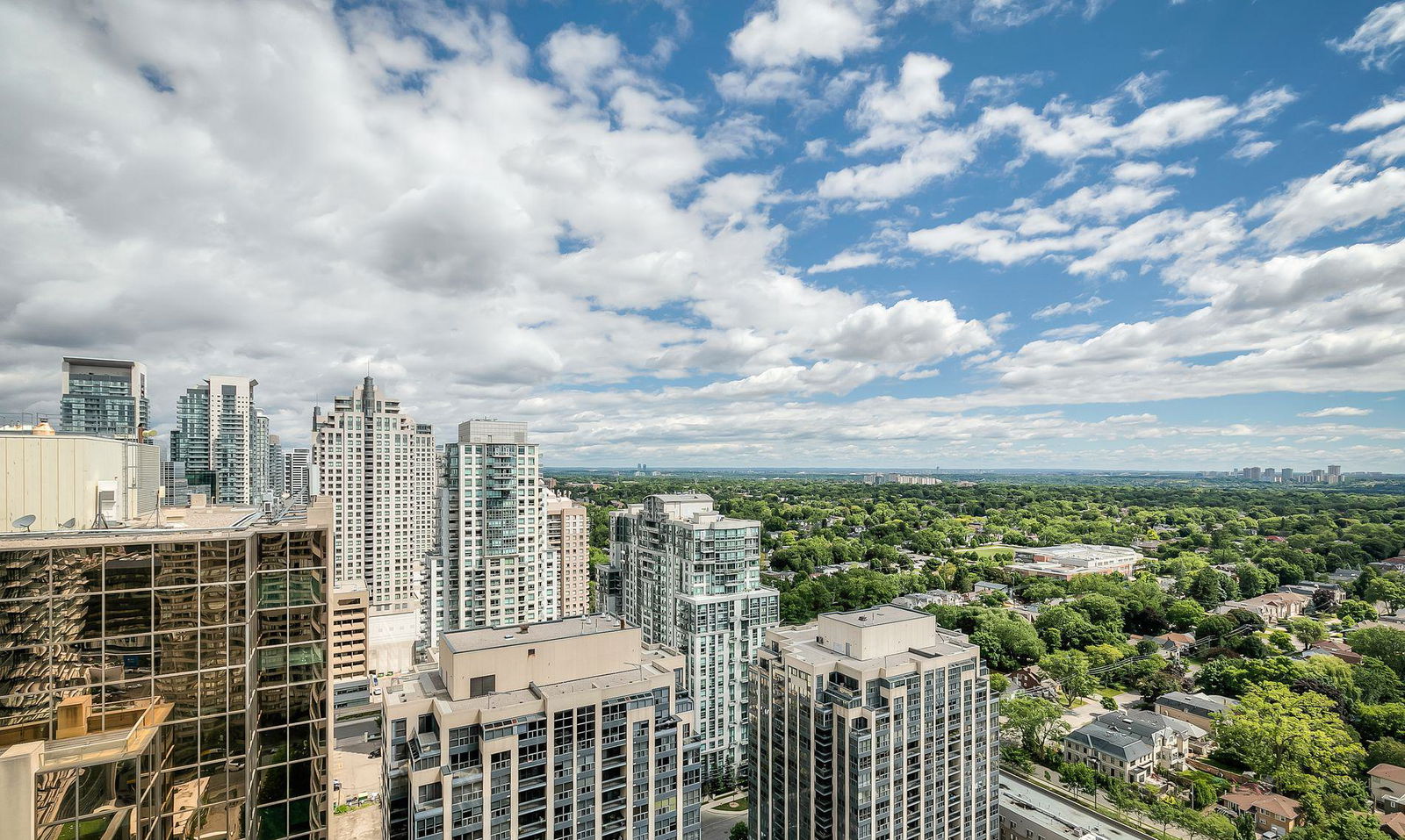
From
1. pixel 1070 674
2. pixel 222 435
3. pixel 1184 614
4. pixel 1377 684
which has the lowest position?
pixel 1184 614

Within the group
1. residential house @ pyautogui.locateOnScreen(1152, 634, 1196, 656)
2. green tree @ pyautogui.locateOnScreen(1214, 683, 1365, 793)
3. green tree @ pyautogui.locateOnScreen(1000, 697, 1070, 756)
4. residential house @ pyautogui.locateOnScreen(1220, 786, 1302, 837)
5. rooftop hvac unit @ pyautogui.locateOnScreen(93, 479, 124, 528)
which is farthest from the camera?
residential house @ pyautogui.locateOnScreen(1152, 634, 1196, 656)

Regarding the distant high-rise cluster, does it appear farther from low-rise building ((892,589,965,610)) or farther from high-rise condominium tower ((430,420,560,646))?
low-rise building ((892,589,965,610))

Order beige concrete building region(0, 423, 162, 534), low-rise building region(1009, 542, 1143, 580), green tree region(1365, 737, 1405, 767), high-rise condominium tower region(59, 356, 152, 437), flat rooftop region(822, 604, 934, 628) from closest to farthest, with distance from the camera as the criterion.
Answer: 1. beige concrete building region(0, 423, 162, 534)
2. flat rooftop region(822, 604, 934, 628)
3. green tree region(1365, 737, 1405, 767)
4. high-rise condominium tower region(59, 356, 152, 437)
5. low-rise building region(1009, 542, 1143, 580)

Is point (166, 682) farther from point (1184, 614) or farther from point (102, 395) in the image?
point (102, 395)

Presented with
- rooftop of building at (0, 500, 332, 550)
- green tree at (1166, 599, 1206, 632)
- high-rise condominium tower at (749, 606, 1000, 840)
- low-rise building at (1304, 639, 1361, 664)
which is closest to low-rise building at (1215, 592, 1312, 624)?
green tree at (1166, 599, 1206, 632)

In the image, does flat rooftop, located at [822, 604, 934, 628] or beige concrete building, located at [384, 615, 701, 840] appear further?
flat rooftop, located at [822, 604, 934, 628]

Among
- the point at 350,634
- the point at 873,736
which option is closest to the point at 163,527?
the point at 873,736

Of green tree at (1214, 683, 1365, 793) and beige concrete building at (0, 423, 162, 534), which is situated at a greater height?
beige concrete building at (0, 423, 162, 534)

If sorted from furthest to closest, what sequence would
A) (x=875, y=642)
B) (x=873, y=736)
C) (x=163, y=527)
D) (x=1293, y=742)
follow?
(x=1293, y=742), (x=875, y=642), (x=873, y=736), (x=163, y=527)
